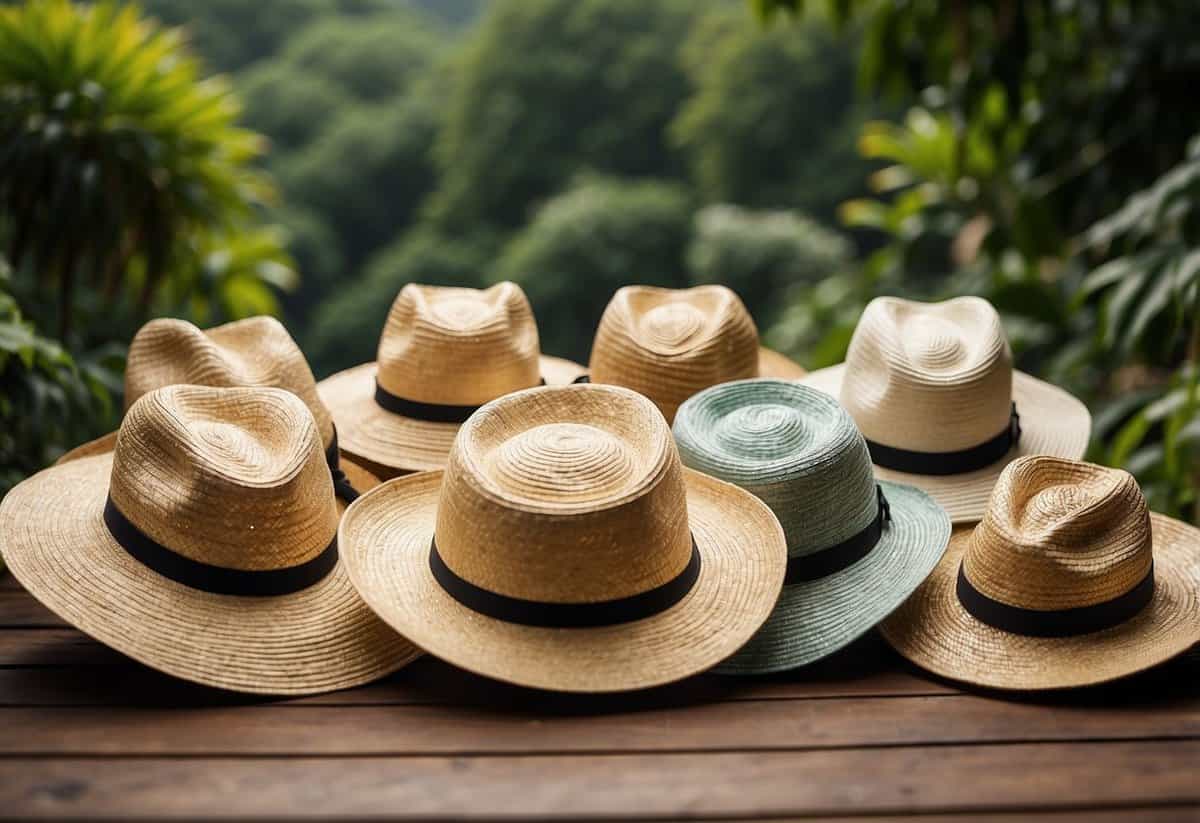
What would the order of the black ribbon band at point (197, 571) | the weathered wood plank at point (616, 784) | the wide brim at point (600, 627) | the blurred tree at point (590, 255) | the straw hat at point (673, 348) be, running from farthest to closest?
the blurred tree at point (590, 255)
the straw hat at point (673, 348)
the black ribbon band at point (197, 571)
the wide brim at point (600, 627)
the weathered wood plank at point (616, 784)

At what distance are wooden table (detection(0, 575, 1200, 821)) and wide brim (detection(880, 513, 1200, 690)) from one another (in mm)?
45

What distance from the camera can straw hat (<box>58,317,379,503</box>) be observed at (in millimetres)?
2188

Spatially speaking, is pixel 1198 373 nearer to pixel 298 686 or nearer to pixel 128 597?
pixel 298 686

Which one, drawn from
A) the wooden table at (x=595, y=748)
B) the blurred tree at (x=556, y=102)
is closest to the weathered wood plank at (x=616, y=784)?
the wooden table at (x=595, y=748)

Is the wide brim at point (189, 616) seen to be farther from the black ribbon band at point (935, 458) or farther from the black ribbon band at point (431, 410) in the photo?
the black ribbon band at point (935, 458)

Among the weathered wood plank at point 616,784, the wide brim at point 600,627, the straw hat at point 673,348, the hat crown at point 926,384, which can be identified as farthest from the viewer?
the straw hat at point 673,348

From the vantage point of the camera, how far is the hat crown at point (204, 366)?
219cm

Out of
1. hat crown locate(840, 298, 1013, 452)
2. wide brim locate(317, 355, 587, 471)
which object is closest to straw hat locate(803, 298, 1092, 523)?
hat crown locate(840, 298, 1013, 452)

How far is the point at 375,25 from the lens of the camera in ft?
69.8

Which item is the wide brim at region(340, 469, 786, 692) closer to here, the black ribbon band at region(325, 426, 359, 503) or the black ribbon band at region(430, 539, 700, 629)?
the black ribbon band at region(430, 539, 700, 629)

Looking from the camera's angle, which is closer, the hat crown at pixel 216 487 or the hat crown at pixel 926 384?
the hat crown at pixel 216 487

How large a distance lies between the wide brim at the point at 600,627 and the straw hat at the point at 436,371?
38 centimetres

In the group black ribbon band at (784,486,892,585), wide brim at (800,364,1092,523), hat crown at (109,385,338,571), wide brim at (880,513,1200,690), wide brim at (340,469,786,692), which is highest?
hat crown at (109,385,338,571)

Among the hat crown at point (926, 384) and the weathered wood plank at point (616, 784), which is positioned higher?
the hat crown at point (926, 384)
